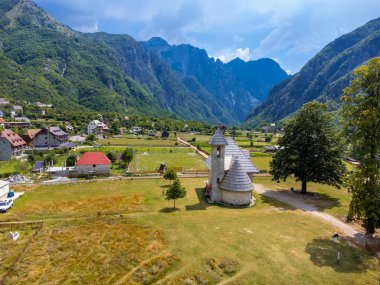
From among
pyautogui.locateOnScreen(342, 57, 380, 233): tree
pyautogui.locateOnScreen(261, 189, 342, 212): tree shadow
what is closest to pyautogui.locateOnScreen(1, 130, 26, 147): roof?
pyautogui.locateOnScreen(261, 189, 342, 212): tree shadow

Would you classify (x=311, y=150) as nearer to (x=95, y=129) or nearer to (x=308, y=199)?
(x=308, y=199)

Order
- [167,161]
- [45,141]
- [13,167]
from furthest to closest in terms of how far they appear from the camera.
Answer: [45,141] → [167,161] → [13,167]

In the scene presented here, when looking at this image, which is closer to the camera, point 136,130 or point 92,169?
point 92,169

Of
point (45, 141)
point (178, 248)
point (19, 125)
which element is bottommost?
point (178, 248)

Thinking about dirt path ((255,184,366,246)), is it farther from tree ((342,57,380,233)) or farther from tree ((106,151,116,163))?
tree ((106,151,116,163))

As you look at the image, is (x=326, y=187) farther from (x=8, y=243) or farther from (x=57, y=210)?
(x=8, y=243)

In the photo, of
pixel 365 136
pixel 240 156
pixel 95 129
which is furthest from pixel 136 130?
pixel 365 136
